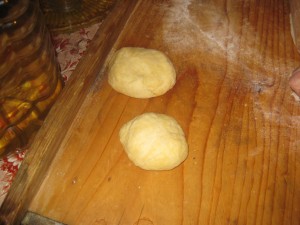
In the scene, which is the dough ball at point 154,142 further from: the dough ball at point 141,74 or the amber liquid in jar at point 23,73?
the amber liquid in jar at point 23,73

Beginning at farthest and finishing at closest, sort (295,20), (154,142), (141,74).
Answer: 1. (295,20)
2. (141,74)
3. (154,142)

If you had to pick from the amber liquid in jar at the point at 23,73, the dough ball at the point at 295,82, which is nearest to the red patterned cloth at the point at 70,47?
the amber liquid in jar at the point at 23,73

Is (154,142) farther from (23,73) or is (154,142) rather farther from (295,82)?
(295,82)

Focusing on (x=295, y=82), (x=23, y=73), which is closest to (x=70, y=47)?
(x=23, y=73)

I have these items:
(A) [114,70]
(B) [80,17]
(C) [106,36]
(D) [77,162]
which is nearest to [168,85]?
(A) [114,70]

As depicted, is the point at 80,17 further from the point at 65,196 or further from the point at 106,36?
the point at 65,196
